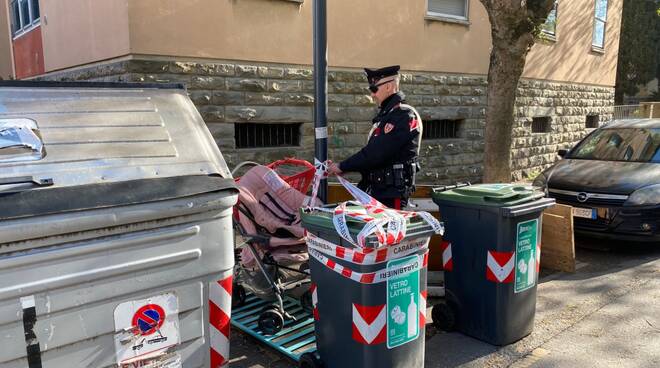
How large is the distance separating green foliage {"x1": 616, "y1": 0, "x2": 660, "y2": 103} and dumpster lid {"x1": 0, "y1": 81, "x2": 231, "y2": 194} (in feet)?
104

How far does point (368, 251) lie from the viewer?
2.63 m

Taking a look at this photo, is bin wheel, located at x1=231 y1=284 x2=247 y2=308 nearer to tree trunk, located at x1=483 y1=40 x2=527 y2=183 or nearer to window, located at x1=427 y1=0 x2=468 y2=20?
tree trunk, located at x1=483 y1=40 x2=527 y2=183

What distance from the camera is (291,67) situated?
24.3ft

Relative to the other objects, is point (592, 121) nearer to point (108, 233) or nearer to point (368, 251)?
point (368, 251)

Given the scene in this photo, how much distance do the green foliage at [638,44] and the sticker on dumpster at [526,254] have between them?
29922mm

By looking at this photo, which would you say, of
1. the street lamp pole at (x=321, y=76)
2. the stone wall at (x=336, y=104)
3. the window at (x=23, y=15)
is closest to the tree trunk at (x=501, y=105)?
the stone wall at (x=336, y=104)

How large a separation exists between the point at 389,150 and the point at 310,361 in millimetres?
1595

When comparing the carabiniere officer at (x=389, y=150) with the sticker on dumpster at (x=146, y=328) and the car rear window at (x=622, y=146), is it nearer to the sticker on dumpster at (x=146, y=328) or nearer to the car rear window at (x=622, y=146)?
the sticker on dumpster at (x=146, y=328)

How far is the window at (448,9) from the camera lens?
9.62 meters

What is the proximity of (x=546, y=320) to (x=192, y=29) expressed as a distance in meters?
5.23

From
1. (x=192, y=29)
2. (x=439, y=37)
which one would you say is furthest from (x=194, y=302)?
(x=439, y=37)

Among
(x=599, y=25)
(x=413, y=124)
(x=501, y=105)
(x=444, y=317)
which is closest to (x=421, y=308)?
(x=444, y=317)

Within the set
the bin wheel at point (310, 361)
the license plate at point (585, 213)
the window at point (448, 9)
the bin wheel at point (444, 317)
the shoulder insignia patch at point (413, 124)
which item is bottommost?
the bin wheel at point (444, 317)

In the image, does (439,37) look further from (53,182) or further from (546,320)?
(53,182)
